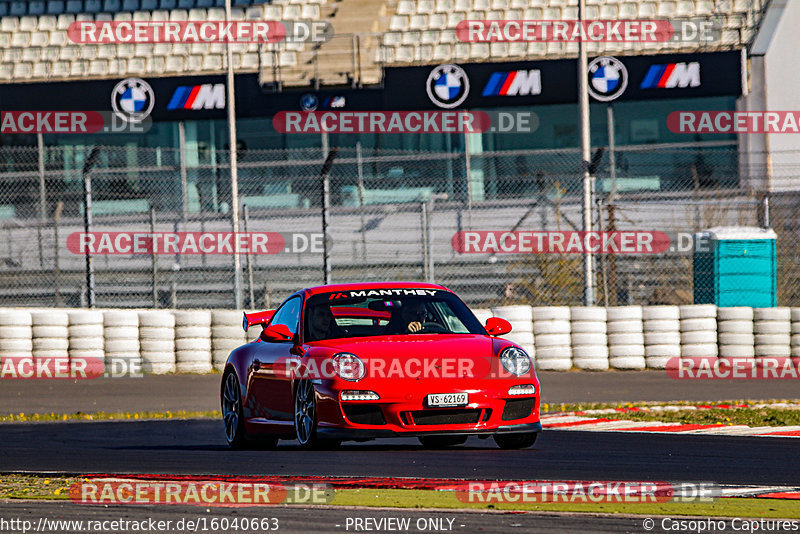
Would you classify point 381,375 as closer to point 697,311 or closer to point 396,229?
point 697,311

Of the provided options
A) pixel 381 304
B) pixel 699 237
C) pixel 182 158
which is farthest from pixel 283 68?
pixel 381 304

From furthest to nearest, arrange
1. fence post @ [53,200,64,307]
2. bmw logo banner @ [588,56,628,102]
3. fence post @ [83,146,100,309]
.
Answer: bmw logo banner @ [588,56,628,102] → fence post @ [53,200,64,307] → fence post @ [83,146,100,309]

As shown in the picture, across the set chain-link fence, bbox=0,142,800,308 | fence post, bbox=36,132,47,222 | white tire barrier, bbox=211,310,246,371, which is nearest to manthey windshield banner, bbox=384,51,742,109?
chain-link fence, bbox=0,142,800,308

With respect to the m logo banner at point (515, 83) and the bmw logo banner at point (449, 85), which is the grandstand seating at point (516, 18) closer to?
the m logo banner at point (515, 83)

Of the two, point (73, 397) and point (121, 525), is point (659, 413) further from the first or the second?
point (121, 525)

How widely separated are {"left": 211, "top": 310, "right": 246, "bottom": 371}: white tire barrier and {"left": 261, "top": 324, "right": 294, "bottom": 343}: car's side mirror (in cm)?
710

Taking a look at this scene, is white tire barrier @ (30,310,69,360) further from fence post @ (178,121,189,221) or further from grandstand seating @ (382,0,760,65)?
grandstand seating @ (382,0,760,65)

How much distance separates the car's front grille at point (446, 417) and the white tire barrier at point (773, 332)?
361 inches

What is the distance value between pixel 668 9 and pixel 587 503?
2253cm

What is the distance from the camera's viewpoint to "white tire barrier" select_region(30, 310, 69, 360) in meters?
17.0

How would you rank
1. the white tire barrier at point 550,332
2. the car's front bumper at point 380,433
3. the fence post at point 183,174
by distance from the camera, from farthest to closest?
the fence post at point 183,174 < the white tire barrier at point 550,332 < the car's front bumper at point 380,433

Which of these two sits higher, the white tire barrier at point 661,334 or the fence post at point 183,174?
the fence post at point 183,174

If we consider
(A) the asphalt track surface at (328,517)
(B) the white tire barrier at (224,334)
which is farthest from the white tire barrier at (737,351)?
(A) the asphalt track surface at (328,517)

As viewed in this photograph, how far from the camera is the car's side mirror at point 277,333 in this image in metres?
9.70
